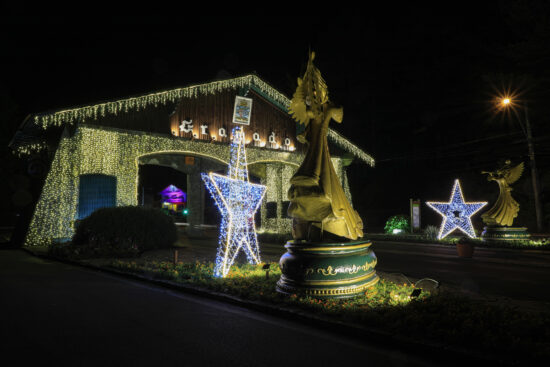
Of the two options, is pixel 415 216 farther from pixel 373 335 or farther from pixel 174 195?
pixel 174 195

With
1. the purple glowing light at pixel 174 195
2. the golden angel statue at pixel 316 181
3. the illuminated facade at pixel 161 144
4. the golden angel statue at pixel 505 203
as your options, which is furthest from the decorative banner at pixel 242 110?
the purple glowing light at pixel 174 195

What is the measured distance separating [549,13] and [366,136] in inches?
837

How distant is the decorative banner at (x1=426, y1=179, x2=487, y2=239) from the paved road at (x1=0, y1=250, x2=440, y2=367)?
16643 mm

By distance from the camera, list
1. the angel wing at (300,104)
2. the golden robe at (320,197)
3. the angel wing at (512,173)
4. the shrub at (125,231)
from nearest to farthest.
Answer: the golden robe at (320,197) < the angel wing at (300,104) < the shrub at (125,231) < the angel wing at (512,173)

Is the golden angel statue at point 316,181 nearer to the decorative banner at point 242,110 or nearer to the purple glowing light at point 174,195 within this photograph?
the decorative banner at point 242,110

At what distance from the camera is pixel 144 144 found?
64.8 ft

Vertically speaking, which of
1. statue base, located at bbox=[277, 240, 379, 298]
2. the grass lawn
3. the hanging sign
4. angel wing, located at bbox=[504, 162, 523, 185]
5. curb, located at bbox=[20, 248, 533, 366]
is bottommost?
curb, located at bbox=[20, 248, 533, 366]

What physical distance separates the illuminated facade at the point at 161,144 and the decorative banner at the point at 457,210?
7.37 metres

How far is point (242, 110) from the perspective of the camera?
22.9 metres

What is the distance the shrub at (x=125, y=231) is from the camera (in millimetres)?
15172

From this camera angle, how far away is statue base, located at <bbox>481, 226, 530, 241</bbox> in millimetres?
18656

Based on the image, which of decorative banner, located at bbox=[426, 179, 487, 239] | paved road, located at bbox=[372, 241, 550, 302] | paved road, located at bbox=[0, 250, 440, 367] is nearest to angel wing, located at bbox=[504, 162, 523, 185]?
decorative banner, located at bbox=[426, 179, 487, 239]

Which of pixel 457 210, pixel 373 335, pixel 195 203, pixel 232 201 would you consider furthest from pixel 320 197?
pixel 195 203

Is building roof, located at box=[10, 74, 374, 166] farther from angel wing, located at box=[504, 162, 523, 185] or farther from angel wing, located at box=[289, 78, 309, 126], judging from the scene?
angel wing, located at box=[289, 78, 309, 126]
